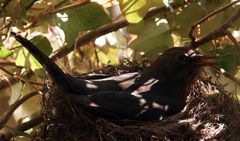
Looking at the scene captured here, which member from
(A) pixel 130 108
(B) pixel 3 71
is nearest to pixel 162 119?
(A) pixel 130 108

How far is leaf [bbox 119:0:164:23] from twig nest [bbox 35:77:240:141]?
0.48 metres

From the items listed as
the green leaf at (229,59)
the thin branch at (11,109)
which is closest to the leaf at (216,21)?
the green leaf at (229,59)

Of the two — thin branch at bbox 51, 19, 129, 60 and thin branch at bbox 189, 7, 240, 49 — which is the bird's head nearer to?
thin branch at bbox 189, 7, 240, 49

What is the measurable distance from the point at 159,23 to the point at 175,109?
1.50ft

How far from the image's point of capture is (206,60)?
103 inches

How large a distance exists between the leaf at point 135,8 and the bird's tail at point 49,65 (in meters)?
0.40

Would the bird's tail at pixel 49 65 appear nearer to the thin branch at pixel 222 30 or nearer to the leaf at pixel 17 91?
the leaf at pixel 17 91

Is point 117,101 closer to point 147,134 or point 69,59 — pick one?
point 147,134

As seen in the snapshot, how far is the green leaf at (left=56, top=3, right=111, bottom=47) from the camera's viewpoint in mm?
2176

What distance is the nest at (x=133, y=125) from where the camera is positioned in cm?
234

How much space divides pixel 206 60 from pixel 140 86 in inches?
15.0

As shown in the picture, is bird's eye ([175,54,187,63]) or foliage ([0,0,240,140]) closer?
foliage ([0,0,240,140])

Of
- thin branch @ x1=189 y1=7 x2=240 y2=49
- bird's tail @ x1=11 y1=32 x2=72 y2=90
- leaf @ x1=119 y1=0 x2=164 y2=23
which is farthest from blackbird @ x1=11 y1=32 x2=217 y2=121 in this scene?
leaf @ x1=119 y1=0 x2=164 y2=23

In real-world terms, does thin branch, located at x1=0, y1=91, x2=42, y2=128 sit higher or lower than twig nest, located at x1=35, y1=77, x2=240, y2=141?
higher
